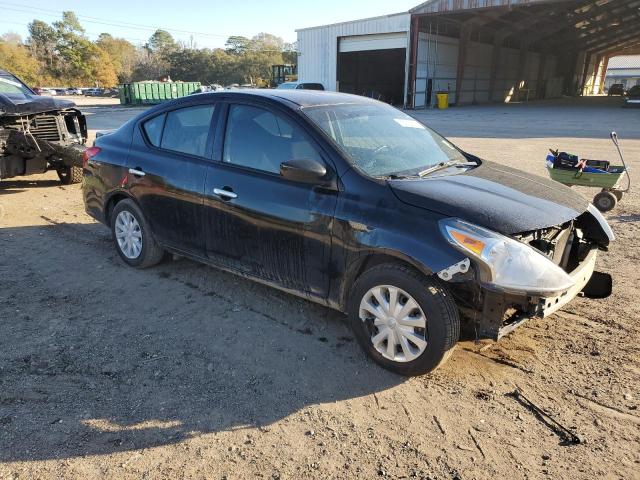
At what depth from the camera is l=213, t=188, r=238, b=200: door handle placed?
3.92 m

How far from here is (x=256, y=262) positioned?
3.93 m

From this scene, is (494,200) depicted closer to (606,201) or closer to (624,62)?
(606,201)

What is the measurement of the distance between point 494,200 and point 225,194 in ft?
6.62

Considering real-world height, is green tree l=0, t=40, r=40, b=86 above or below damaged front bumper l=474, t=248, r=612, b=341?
above

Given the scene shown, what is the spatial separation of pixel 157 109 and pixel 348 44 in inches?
1305

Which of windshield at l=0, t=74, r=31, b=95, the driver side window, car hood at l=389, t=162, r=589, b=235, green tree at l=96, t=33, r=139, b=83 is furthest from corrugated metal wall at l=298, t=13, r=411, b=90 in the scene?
green tree at l=96, t=33, r=139, b=83

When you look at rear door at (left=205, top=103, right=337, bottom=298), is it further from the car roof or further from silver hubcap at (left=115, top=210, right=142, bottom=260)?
silver hubcap at (left=115, top=210, right=142, bottom=260)

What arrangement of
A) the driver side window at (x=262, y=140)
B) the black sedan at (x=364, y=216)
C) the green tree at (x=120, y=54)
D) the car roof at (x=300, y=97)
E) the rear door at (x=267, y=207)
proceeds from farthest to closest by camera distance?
1. the green tree at (x=120, y=54)
2. the car roof at (x=300, y=97)
3. the driver side window at (x=262, y=140)
4. the rear door at (x=267, y=207)
5. the black sedan at (x=364, y=216)

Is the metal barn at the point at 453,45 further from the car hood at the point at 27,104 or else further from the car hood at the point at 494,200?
the car hood at the point at 494,200

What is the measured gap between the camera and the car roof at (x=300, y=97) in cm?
391

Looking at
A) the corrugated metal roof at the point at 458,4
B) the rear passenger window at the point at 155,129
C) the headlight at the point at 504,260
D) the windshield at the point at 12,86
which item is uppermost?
the corrugated metal roof at the point at 458,4

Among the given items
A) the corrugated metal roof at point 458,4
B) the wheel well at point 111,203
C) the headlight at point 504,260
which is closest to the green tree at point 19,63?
the corrugated metal roof at point 458,4

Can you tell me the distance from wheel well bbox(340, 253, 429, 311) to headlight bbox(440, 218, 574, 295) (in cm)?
34

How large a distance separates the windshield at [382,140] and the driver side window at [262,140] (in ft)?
0.62
